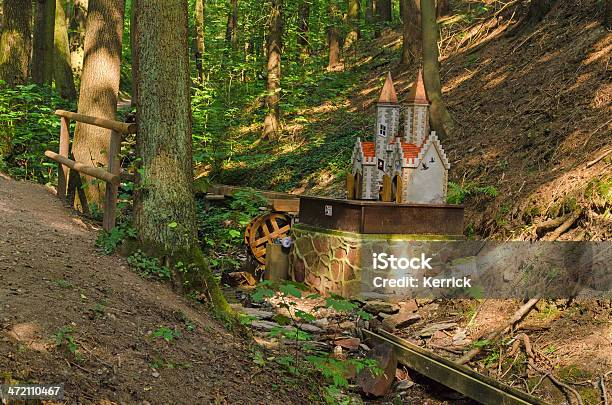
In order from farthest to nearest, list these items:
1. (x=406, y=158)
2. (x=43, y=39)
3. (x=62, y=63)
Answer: (x=62, y=63), (x=43, y=39), (x=406, y=158)

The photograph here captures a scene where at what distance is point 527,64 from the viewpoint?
15117mm

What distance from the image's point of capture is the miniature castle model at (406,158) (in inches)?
416

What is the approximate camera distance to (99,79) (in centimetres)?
1112

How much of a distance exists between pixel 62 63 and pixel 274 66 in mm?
6002

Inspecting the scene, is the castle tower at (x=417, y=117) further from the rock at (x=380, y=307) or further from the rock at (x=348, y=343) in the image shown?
the rock at (x=348, y=343)

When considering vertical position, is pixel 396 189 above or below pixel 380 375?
above

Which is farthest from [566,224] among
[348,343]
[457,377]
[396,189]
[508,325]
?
[348,343]

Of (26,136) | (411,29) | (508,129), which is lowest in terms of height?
(26,136)

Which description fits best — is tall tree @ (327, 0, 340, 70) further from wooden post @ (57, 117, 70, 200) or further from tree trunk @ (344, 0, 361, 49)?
wooden post @ (57, 117, 70, 200)

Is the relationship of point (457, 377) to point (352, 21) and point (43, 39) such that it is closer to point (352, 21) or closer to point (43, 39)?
point (43, 39)

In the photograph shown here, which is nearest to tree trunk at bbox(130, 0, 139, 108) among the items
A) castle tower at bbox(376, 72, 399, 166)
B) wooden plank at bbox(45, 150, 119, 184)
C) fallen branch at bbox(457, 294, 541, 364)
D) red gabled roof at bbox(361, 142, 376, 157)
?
wooden plank at bbox(45, 150, 119, 184)

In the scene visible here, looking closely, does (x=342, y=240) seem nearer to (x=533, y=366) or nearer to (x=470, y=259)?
(x=470, y=259)

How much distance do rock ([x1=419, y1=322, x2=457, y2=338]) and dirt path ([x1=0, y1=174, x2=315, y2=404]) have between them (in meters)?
3.40

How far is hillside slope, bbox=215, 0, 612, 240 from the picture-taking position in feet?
32.9
